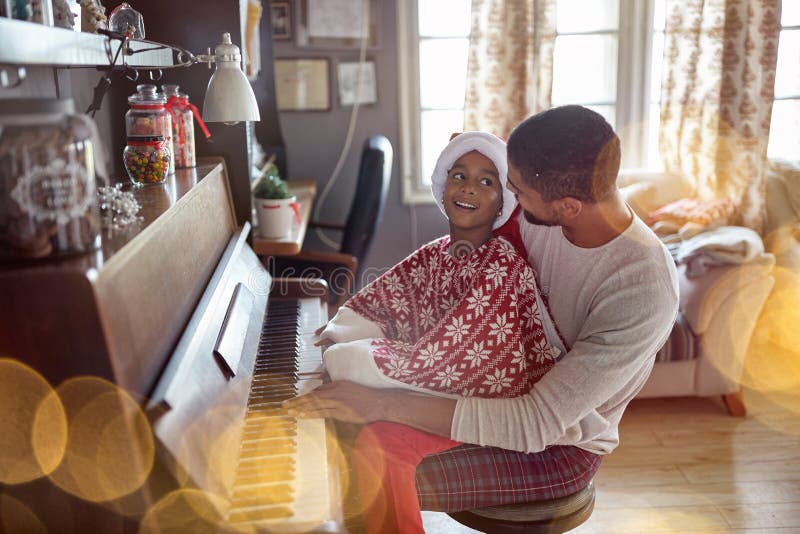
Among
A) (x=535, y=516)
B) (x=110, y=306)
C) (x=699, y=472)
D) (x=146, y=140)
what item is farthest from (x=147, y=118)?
(x=699, y=472)

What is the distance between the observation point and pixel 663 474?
2.52 m

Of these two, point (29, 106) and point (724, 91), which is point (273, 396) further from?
point (724, 91)

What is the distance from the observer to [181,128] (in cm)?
178

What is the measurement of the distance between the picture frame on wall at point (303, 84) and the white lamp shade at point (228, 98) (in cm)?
254

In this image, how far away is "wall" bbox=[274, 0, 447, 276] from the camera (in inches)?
163

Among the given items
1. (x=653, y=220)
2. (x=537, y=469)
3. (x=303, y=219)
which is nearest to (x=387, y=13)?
(x=303, y=219)

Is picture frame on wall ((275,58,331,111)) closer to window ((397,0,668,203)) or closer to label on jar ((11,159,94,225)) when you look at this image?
window ((397,0,668,203))

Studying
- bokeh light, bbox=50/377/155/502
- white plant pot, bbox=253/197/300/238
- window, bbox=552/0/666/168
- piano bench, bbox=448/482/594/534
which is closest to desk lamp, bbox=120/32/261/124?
bokeh light, bbox=50/377/155/502

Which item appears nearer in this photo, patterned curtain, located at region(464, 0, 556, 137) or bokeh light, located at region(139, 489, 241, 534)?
bokeh light, located at region(139, 489, 241, 534)

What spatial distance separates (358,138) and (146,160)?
9.23 feet

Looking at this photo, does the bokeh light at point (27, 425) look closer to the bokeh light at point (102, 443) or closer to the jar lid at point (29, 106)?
the bokeh light at point (102, 443)

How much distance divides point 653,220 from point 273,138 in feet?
6.79

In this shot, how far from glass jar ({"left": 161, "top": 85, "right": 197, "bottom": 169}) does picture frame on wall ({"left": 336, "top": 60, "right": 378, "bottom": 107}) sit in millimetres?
2430

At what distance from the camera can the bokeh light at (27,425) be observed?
909 mm
